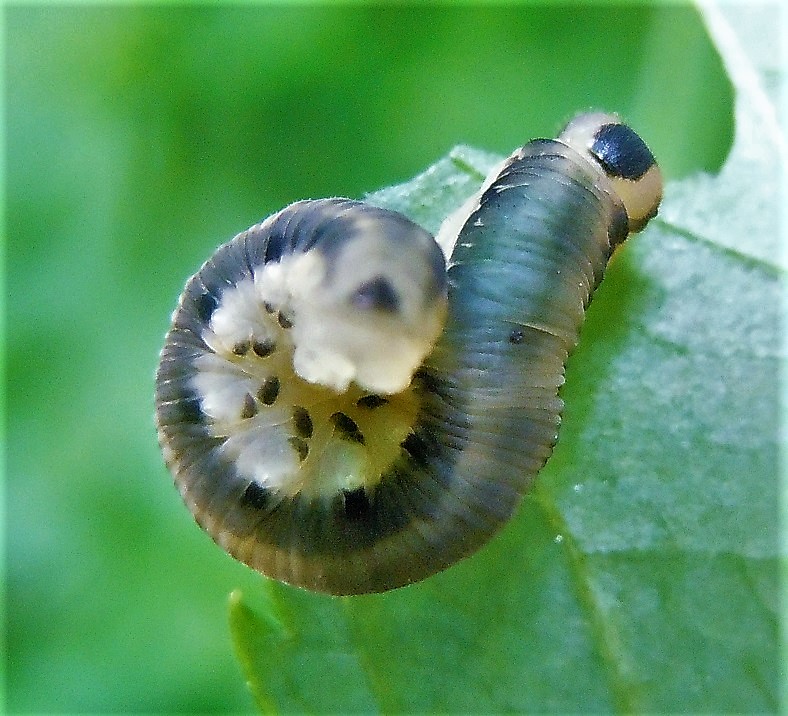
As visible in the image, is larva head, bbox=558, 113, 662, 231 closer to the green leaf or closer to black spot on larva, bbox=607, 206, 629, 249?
black spot on larva, bbox=607, 206, 629, 249

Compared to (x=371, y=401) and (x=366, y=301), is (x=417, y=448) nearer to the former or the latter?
(x=371, y=401)

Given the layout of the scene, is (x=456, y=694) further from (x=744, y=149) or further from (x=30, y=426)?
(x=30, y=426)

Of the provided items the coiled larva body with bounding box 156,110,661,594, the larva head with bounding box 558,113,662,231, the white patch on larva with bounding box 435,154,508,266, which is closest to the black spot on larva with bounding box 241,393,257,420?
the coiled larva body with bounding box 156,110,661,594

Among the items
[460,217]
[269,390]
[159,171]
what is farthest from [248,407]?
[159,171]

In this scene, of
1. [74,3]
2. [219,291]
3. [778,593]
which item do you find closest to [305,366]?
[219,291]

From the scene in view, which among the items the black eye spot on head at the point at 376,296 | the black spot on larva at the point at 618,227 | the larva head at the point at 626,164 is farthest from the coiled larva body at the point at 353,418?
the larva head at the point at 626,164
